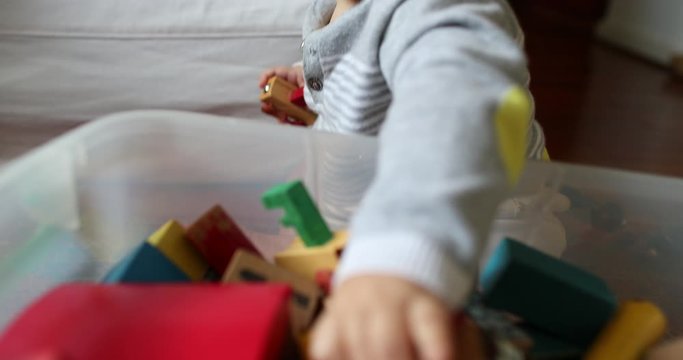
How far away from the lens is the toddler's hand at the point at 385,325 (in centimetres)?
27

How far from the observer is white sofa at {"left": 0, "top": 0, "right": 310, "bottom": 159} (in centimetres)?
80

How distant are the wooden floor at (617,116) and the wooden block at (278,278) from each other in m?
0.91

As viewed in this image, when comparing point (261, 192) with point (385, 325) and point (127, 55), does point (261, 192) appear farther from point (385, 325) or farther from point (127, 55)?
point (127, 55)

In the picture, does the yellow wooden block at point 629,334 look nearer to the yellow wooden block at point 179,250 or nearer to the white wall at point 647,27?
the yellow wooden block at point 179,250

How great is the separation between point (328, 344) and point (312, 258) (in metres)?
0.12

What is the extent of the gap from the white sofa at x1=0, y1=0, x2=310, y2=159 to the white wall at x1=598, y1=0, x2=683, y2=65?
3.67ft

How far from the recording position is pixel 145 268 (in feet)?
1.27

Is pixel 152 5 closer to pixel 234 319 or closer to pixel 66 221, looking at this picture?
pixel 66 221

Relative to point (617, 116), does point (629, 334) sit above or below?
above

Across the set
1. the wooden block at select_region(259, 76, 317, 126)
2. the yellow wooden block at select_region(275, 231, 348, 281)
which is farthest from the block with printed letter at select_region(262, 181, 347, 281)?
the wooden block at select_region(259, 76, 317, 126)

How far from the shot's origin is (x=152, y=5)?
2.66 feet

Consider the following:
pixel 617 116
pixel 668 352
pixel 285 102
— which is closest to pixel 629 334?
pixel 668 352

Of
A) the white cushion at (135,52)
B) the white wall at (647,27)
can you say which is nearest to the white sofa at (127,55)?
the white cushion at (135,52)

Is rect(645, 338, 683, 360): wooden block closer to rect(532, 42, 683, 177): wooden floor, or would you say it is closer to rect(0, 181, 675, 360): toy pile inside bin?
Answer: rect(0, 181, 675, 360): toy pile inside bin
